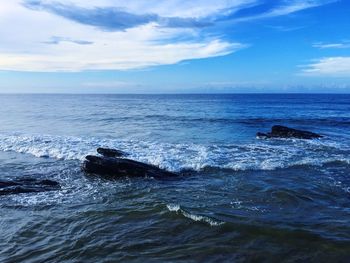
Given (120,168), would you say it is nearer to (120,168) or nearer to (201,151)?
(120,168)

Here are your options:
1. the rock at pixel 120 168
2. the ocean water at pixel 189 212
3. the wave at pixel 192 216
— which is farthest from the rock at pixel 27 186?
the wave at pixel 192 216

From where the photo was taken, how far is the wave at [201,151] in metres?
19.9

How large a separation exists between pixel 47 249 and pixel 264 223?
6221mm

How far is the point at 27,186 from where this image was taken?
14.9 m

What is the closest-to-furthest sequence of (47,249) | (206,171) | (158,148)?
(47,249), (206,171), (158,148)

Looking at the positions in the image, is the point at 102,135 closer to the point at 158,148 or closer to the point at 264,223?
the point at 158,148

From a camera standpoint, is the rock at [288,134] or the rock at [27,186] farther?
the rock at [288,134]

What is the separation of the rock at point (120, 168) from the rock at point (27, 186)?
2.26 m

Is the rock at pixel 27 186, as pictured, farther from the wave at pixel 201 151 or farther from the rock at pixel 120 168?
the wave at pixel 201 151

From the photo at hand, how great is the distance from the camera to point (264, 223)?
10750mm

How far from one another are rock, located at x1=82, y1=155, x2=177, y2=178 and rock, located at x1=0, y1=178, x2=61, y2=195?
2258mm

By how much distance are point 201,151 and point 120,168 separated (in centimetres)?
816

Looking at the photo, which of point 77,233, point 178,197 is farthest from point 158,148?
point 77,233

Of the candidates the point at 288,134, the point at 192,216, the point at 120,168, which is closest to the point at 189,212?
the point at 192,216
